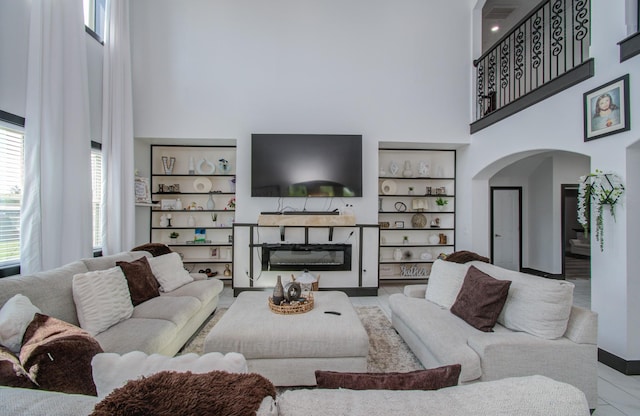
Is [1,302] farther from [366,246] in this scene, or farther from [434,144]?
[434,144]

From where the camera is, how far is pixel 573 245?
829 centimetres

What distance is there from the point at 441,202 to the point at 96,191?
552 cm

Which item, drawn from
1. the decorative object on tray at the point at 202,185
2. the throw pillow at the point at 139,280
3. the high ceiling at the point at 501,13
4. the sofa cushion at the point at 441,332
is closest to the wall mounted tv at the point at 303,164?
the decorative object on tray at the point at 202,185

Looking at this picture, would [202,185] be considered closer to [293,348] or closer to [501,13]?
[293,348]

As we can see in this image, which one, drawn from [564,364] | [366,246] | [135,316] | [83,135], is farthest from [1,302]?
[366,246]

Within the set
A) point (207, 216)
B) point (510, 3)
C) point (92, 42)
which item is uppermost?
point (510, 3)

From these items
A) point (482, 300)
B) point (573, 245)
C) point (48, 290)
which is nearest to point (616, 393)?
point (482, 300)

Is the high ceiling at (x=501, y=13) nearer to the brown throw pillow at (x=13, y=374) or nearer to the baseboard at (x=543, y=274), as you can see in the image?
the baseboard at (x=543, y=274)

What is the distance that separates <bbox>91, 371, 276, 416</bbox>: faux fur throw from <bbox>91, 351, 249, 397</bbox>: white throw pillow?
186 millimetres

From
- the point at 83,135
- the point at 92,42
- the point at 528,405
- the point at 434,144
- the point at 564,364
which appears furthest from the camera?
the point at 434,144

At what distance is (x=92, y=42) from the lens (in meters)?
3.66

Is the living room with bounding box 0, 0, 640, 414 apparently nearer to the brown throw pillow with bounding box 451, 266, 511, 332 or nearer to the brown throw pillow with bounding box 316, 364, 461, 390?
the brown throw pillow with bounding box 451, 266, 511, 332

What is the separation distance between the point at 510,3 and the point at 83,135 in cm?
718

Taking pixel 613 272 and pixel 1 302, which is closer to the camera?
pixel 1 302
